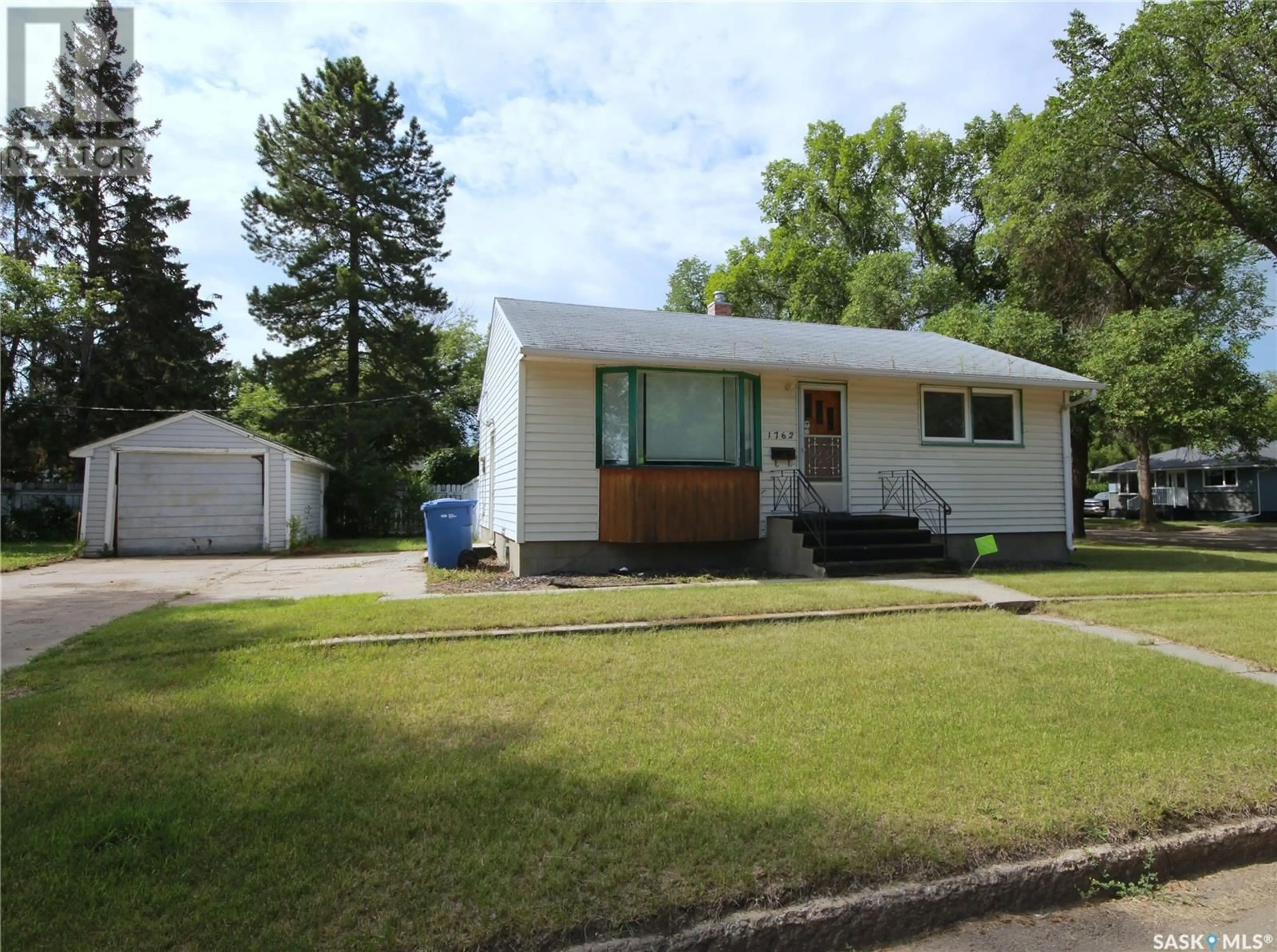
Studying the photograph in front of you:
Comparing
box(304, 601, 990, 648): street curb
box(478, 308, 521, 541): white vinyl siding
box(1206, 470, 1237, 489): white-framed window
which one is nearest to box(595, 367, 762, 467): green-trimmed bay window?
box(478, 308, 521, 541): white vinyl siding

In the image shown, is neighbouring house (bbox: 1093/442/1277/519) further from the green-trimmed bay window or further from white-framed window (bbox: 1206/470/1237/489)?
the green-trimmed bay window

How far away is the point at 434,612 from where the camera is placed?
7.00 metres

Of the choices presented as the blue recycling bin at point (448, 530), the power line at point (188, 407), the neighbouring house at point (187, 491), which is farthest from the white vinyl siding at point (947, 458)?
the power line at point (188, 407)

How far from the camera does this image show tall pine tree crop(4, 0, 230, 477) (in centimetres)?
2409

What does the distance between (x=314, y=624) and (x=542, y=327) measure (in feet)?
21.4

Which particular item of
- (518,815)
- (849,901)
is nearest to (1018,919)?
(849,901)

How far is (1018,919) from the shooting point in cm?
257

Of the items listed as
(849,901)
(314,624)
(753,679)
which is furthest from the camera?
(314,624)

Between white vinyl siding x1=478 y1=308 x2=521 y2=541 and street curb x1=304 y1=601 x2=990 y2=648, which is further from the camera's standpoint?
white vinyl siding x1=478 y1=308 x2=521 y2=541

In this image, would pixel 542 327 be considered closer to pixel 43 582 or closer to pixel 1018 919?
pixel 43 582

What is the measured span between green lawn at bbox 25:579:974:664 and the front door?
11.2ft

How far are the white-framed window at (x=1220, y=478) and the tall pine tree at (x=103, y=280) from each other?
156 feet

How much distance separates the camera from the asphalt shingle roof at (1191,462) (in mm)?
32094

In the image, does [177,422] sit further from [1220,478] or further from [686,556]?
[1220,478]
